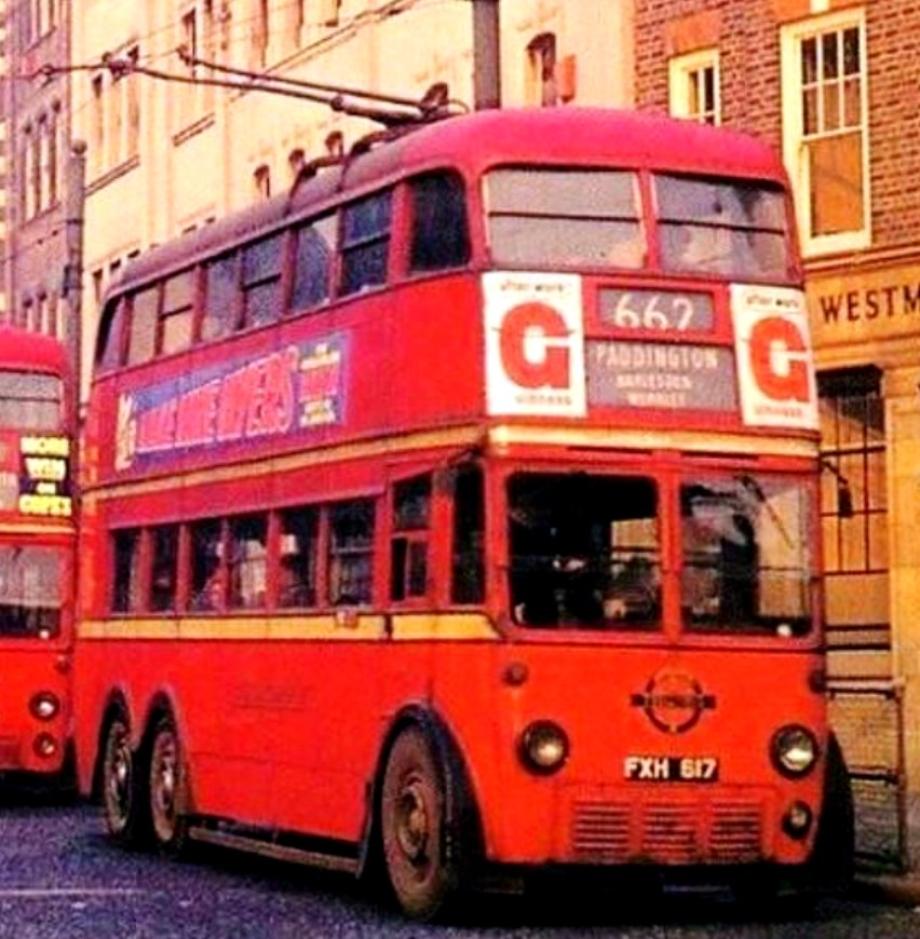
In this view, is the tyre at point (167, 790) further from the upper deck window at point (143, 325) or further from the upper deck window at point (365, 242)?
the upper deck window at point (365, 242)

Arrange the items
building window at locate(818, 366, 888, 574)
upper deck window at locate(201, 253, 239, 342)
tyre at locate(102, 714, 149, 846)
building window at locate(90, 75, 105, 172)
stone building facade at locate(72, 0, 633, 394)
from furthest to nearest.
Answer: building window at locate(90, 75, 105, 172), stone building facade at locate(72, 0, 633, 394), building window at locate(818, 366, 888, 574), tyre at locate(102, 714, 149, 846), upper deck window at locate(201, 253, 239, 342)

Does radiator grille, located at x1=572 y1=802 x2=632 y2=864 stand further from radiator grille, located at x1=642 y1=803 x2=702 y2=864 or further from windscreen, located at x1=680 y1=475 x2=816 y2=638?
windscreen, located at x1=680 y1=475 x2=816 y2=638

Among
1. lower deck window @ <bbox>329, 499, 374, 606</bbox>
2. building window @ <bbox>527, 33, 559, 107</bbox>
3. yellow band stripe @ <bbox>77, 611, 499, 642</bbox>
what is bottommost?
yellow band stripe @ <bbox>77, 611, 499, 642</bbox>

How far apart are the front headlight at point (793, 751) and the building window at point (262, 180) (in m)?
26.6

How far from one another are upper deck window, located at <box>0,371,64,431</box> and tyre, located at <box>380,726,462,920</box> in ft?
37.8

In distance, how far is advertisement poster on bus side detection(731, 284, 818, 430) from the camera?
1756cm

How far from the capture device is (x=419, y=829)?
17344 millimetres

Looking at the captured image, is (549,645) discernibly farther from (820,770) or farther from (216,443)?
(216,443)

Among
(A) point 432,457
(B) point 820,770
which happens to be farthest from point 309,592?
(B) point 820,770

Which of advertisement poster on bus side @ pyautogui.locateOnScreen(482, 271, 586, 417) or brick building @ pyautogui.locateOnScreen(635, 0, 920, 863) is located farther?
brick building @ pyautogui.locateOnScreen(635, 0, 920, 863)

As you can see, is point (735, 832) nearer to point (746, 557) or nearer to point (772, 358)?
point (746, 557)

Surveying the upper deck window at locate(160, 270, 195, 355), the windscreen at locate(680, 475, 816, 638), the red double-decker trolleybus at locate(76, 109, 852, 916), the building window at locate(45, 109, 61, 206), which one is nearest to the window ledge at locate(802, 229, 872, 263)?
the upper deck window at locate(160, 270, 195, 355)

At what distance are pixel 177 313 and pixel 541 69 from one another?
12.1 metres

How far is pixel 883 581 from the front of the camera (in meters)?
27.8
